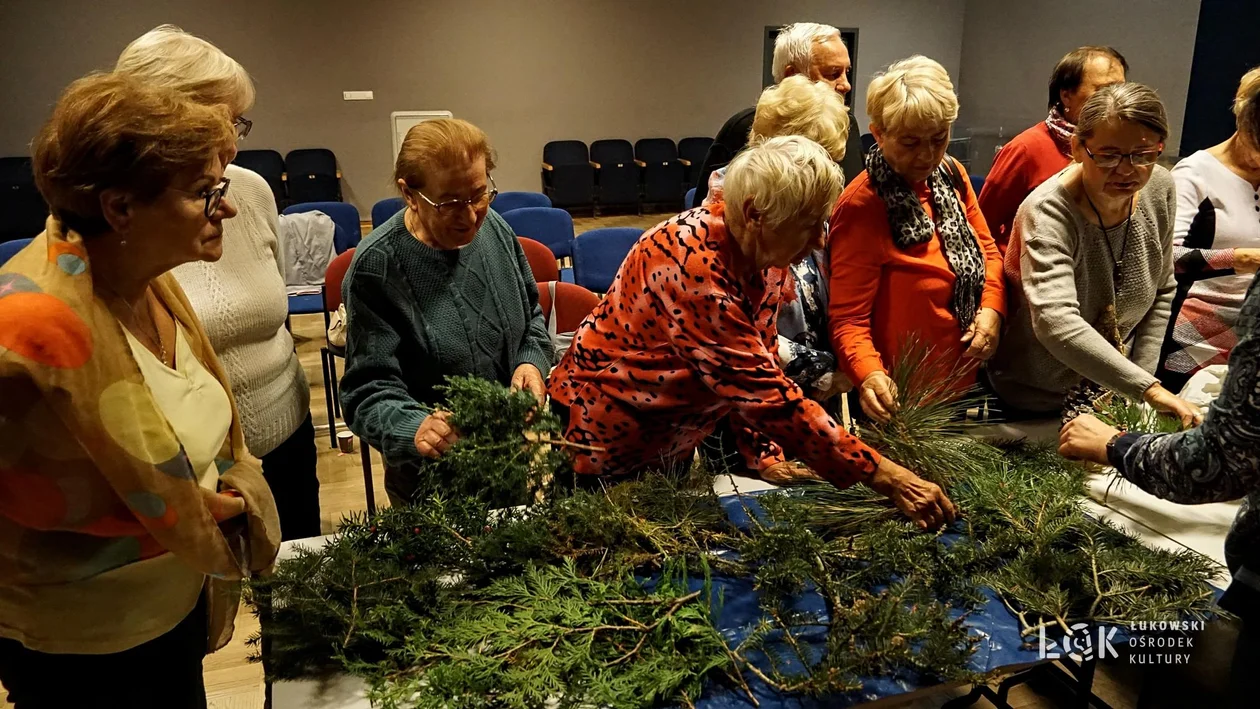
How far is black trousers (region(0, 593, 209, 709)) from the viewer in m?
1.32

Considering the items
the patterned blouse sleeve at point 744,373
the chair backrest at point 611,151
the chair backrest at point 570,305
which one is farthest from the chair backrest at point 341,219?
the chair backrest at point 611,151

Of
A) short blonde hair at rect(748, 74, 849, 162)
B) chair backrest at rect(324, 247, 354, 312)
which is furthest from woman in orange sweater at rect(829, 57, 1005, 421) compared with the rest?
chair backrest at rect(324, 247, 354, 312)

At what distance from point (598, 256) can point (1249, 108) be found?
315cm

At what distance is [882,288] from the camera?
2324 mm

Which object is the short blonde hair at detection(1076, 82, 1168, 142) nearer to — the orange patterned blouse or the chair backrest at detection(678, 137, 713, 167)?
the orange patterned blouse

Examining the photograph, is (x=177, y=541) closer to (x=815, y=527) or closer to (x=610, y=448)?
(x=610, y=448)

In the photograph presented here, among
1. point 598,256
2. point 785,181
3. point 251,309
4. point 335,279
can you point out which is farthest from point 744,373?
point 598,256

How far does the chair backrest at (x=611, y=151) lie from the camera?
1081 centimetres

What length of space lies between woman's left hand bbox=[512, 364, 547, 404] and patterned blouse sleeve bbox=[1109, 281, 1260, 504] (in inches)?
45.2

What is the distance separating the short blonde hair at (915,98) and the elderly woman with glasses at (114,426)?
4.97ft

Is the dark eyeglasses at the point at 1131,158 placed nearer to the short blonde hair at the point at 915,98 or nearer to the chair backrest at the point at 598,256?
the short blonde hair at the point at 915,98

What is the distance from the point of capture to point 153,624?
4.43 ft

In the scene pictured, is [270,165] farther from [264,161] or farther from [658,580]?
[658,580]

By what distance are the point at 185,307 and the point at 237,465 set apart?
0.92 feet
